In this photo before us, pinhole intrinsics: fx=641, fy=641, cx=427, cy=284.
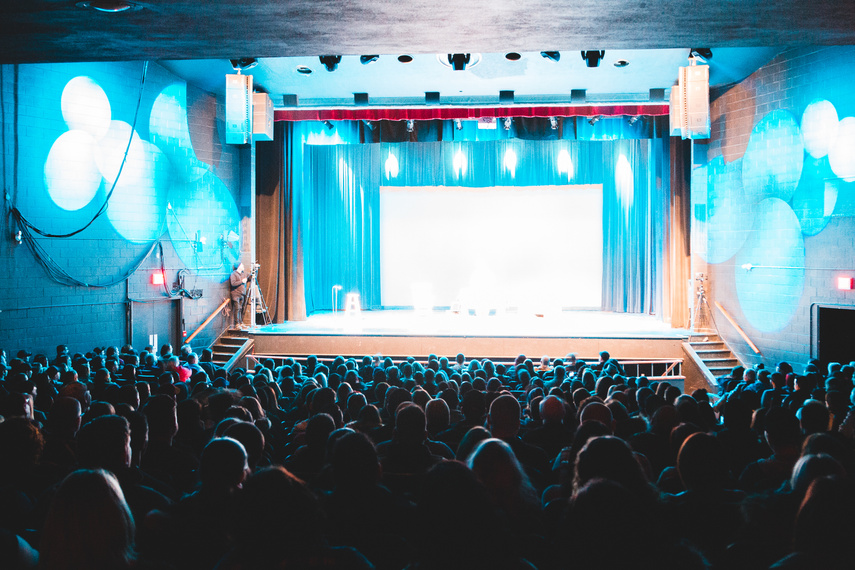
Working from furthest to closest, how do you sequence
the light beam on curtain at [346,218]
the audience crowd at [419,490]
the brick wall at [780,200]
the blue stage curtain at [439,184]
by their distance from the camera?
the light beam on curtain at [346,218]
the blue stage curtain at [439,184]
the brick wall at [780,200]
the audience crowd at [419,490]

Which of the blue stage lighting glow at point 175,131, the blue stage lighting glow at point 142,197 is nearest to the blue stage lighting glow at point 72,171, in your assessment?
the blue stage lighting glow at point 142,197

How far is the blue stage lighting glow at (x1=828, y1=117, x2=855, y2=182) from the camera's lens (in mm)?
9773

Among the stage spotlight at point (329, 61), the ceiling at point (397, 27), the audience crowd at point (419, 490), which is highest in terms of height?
the stage spotlight at point (329, 61)

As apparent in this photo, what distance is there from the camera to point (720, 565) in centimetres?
235

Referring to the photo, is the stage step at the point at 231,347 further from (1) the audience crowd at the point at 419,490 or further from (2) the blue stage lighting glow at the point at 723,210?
(2) the blue stage lighting glow at the point at 723,210

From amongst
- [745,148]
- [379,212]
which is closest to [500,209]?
[379,212]

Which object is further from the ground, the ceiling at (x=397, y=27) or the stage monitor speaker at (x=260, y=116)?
the stage monitor speaker at (x=260, y=116)

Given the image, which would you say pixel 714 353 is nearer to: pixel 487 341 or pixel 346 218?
pixel 487 341

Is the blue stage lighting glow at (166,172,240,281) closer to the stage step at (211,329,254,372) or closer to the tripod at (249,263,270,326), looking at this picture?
the tripod at (249,263,270,326)

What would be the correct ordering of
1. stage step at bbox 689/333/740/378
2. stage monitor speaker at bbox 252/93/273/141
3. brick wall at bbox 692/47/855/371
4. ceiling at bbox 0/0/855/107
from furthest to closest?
stage step at bbox 689/333/740/378 < stage monitor speaker at bbox 252/93/273/141 < brick wall at bbox 692/47/855/371 < ceiling at bbox 0/0/855/107

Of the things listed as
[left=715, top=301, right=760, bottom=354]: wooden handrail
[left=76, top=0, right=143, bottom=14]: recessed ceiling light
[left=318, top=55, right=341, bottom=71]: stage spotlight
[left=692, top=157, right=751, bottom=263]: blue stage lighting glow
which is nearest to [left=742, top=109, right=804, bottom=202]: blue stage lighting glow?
[left=692, top=157, right=751, bottom=263]: blue stage lighting glow

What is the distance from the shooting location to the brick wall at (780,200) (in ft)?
33.2

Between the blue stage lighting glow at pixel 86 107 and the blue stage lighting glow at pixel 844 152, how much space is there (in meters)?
12.0

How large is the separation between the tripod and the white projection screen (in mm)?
4211
